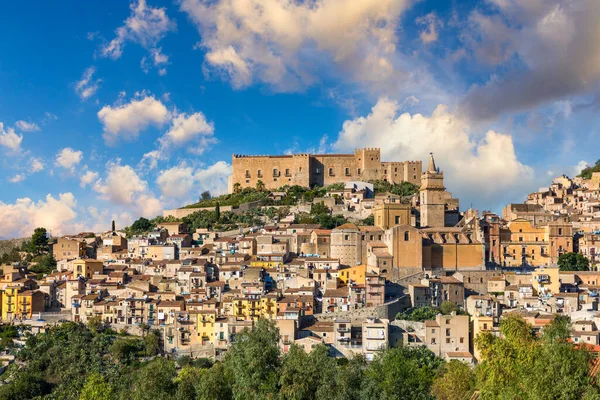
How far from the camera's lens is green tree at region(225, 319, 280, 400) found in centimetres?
2486

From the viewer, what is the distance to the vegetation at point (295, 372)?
701 inches

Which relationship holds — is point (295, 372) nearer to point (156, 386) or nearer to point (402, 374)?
point (156, 386)

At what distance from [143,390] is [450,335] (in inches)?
817

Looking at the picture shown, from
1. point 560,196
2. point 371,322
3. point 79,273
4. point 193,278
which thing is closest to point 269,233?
point 193,278

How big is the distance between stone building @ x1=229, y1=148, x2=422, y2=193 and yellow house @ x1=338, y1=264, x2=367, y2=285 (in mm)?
28856

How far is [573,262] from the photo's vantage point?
53062 mm

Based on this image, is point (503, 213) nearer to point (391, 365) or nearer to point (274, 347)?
point (391, 365)

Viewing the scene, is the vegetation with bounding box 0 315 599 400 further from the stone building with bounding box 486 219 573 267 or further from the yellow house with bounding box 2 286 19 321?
the stone building with bounding box 486 219 573 267

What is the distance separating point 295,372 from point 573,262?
113ft

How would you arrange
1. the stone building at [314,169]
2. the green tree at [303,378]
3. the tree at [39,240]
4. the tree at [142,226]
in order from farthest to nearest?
the stone building at [314,169] < the tree at [142,226] < the tree at [39,240] < the green tree at [303,378]

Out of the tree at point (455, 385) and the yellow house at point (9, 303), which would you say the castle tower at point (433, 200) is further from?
the yellow house at point (9, 303)

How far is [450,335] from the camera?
4156 centimetres

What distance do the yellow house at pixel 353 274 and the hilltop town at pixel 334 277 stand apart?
10 centimetres

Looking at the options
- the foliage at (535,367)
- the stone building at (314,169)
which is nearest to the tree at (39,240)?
the stone building at (314,169)
